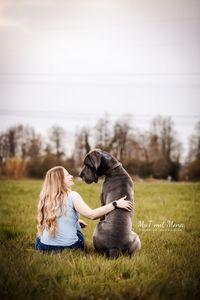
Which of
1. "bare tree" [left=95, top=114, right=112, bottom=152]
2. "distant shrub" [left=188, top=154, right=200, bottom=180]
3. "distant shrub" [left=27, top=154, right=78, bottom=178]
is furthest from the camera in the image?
"bare tree" [left=95, top=114, right=112, bottom=152]

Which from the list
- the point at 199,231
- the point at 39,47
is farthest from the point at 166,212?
the point at 39,47

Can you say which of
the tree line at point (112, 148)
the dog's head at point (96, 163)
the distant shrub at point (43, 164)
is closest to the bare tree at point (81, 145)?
the tree line at point (112, 148)

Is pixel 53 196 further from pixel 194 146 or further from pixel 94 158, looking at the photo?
pixel 194 146

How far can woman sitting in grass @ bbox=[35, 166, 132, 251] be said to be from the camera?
16.4 feet

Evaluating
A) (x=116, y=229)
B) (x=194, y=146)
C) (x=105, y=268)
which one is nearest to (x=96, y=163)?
(x=116, y=229)

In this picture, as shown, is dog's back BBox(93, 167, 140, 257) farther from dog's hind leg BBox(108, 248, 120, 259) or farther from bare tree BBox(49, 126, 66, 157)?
bare tree BBox(49, 126, 66, 157)

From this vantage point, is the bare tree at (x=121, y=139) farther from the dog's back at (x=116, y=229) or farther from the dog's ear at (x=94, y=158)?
the dog's back at (x=116, y=229)

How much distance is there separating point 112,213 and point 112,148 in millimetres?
12149

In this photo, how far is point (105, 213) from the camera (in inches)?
190

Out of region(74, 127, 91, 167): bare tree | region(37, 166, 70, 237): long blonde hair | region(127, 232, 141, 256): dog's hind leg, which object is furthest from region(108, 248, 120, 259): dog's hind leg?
region(74, 127, 91, 167): bare tree

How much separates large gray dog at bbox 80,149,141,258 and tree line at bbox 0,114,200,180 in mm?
10221

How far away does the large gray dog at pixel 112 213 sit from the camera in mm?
4758

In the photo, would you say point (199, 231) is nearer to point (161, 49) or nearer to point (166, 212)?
point (166, 212)

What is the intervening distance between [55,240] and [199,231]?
3.24 metres
